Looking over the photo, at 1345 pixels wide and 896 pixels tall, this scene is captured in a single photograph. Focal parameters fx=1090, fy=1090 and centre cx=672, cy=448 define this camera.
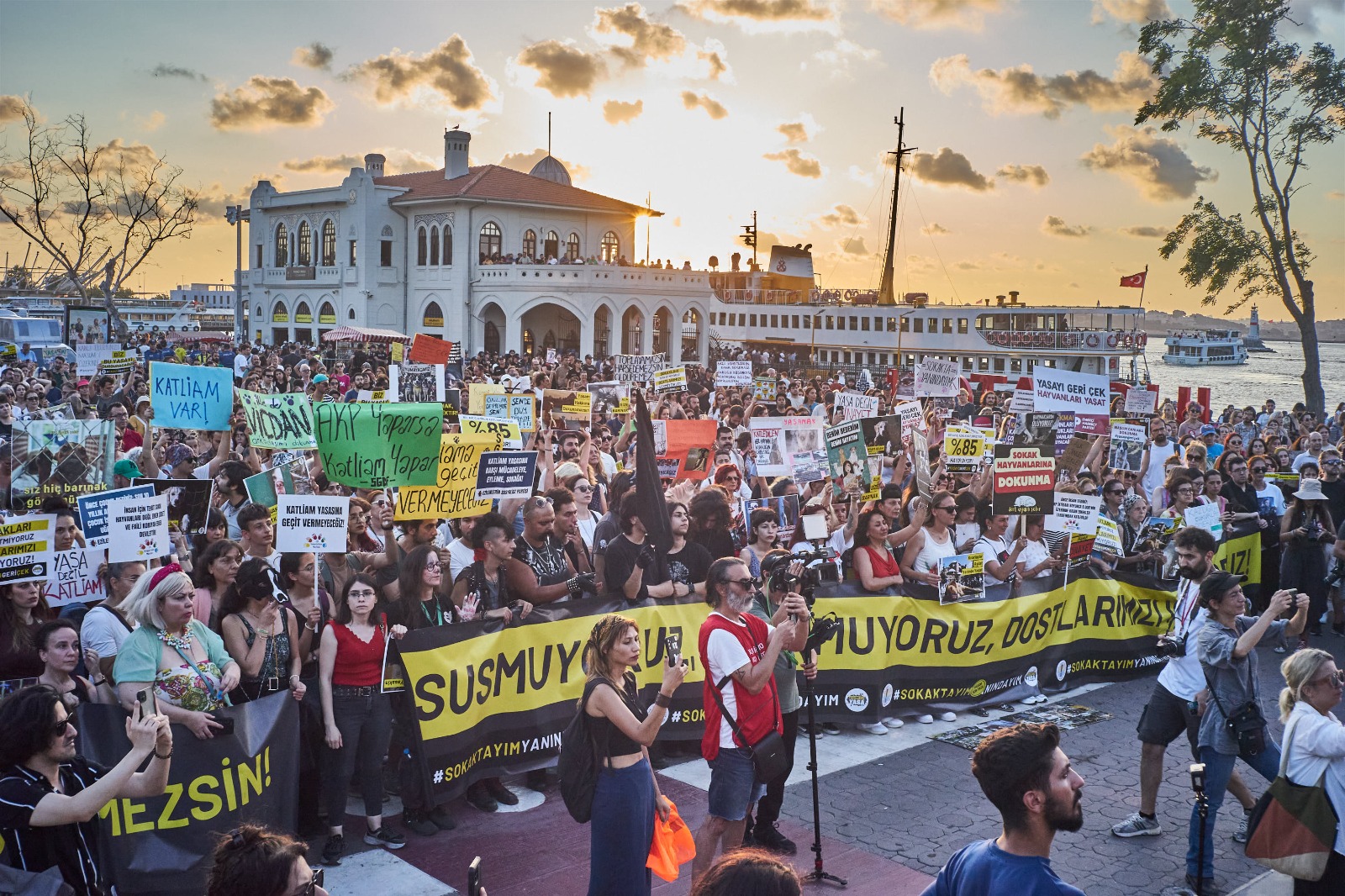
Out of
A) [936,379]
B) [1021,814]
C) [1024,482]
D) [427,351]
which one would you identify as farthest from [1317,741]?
[427,351]

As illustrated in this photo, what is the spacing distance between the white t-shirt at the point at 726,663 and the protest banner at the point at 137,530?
3.65m

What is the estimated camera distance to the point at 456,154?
5897cm

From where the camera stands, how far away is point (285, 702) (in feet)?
20.5

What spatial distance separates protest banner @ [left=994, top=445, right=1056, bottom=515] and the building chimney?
5340 cm

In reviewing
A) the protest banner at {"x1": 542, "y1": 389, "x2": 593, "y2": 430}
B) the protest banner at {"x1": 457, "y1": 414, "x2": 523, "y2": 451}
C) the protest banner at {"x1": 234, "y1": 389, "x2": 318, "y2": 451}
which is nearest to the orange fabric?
the protest banner at {"x1": 457, "y1": 414, "x2": 523, "y2": 451}

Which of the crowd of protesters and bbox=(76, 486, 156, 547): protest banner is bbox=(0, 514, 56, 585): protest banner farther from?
bbox=(76, 486, 156, 547): protest banner

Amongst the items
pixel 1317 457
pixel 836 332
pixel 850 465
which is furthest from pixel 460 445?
pixel 836 332

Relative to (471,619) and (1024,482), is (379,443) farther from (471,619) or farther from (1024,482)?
(1024,482)

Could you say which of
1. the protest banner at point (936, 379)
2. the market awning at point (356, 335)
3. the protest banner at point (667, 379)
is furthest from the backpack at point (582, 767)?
the market awning at point (356, 335)

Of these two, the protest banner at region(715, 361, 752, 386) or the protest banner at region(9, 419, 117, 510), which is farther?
the protest banner at region(715, 361, 752, 386)

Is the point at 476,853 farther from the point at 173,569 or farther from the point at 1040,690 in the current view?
the point at 1040,690

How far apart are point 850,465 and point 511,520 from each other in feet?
11.7

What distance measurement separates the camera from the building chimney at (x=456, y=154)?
2309 inches

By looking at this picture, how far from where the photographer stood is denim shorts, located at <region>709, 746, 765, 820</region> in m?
5.72
